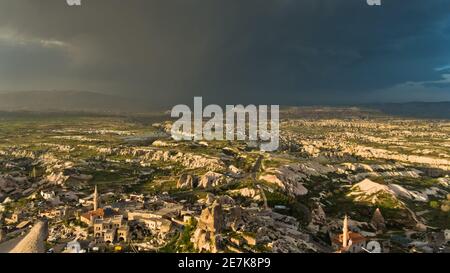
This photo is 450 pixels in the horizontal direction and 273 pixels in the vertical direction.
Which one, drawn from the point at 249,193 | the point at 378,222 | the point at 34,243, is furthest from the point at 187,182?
the point at 34,243

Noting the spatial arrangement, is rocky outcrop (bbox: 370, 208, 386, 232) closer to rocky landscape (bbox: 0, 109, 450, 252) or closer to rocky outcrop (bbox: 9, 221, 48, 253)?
rocky landscape (bbox: 0, 109, 450, 252)

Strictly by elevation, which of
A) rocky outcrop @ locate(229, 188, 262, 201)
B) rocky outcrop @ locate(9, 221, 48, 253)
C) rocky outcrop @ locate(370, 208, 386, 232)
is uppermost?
rocky outcrop @ locate(9, 221, 48, 253)

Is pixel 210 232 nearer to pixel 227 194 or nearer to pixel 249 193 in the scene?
pixel 249 193

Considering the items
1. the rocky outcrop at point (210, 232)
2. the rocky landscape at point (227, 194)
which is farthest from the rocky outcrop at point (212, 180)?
the rocky outcrop at point (210, 232)

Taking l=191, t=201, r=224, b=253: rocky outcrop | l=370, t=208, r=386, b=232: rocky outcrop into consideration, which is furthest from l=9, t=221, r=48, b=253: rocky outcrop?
l=370, t=208, r=386, b=232: rocky outcrop

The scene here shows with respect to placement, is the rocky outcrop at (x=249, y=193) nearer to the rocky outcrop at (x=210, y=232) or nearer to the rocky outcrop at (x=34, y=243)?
the rocky outcrop at (x=210, y=232)

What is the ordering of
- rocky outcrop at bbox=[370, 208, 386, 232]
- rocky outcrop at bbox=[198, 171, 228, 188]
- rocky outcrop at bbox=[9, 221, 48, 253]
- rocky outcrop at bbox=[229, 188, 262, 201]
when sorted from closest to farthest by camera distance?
1. rocky outcrop at bbox=[9, 221, 48, 253]
2. rocky outcrop at bbox=[370, 208, 386, 232]
3. rocky outcrop at bbox=[229, 188, 262, 201]
4. rocky outcrop at bbox=[198, 171, 228, 188]

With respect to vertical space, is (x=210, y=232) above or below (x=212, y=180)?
above

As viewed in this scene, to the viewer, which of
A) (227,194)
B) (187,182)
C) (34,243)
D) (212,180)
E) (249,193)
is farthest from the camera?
(212,180)

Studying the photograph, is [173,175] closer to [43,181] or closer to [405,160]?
[43,181]

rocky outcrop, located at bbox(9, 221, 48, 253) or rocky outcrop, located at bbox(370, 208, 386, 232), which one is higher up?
rocky outcrop, located at bbox(9, 221, 48, 253)

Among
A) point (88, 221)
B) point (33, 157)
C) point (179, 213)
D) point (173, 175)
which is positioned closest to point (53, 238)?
point (88, 221)
